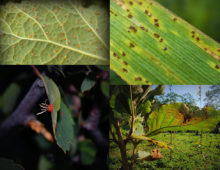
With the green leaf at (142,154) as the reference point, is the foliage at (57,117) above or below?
above

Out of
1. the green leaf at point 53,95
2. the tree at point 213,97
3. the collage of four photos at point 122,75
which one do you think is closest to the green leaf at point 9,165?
the collage of four photos at point 122,75

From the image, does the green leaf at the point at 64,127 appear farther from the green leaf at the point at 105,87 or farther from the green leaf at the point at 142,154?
the green leaf at the point at 142,154

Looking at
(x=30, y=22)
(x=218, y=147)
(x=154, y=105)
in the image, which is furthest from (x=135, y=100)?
(x=30, y=22)

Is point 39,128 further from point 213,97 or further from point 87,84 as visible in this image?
point 213,97

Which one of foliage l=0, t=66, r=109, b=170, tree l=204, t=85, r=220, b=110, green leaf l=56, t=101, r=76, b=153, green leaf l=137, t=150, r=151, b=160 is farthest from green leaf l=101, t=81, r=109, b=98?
tree l=204, t=85, r=220, b=110

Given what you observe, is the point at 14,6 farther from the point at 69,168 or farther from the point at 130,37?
the point at 69,168

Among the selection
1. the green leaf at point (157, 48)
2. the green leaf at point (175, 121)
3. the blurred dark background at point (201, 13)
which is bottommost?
the green leaf at point (175, 121)

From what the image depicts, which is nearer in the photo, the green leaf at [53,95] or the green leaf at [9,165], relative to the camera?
the green leaf at [53,95]
